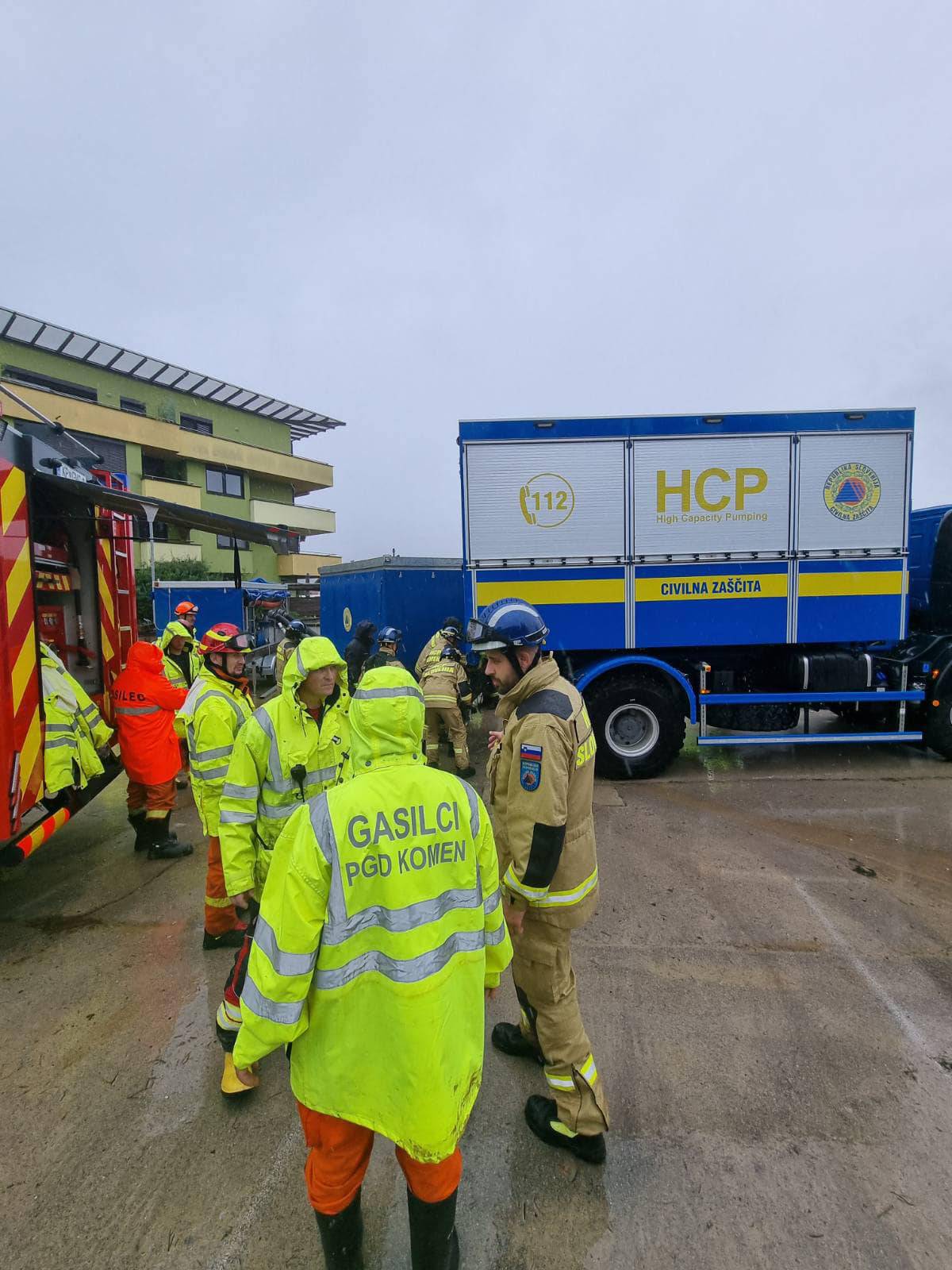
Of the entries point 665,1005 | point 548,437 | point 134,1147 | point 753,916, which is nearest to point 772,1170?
point 665,1005

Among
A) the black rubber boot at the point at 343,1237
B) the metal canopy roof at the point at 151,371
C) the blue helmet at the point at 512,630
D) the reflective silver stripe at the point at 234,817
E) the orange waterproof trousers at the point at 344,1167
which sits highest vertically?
the metal canopy roof at the point at 151,371

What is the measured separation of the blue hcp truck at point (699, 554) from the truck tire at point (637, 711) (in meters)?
0.02

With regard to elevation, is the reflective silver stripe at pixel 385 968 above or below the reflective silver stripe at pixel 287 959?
below

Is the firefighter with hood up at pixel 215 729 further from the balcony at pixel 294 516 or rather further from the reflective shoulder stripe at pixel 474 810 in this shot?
the balcony at pixel 294 516

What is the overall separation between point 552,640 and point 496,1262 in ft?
15.1

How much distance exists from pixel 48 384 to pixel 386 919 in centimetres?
2839

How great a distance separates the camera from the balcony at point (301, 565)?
31.0 meters

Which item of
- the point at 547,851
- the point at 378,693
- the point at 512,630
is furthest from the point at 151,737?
the point at 378,693

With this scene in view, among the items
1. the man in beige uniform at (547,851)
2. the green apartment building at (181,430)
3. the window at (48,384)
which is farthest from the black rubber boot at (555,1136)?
the window at (48,384)

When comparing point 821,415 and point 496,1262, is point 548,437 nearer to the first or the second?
point 821,415

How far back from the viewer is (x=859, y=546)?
5984mm

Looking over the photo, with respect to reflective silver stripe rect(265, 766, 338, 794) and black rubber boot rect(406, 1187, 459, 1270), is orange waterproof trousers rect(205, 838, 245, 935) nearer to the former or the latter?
reflective silver stripe rect(265, 766, 338, 794)

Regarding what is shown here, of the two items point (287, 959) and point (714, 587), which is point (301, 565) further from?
point (287, 959)

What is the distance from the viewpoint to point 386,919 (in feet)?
4.65
